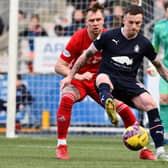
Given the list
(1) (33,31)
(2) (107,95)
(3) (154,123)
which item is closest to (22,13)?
(1) (33,31)

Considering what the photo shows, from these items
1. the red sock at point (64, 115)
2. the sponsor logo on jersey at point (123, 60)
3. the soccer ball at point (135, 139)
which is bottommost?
the soccer ball at point (135, 139)

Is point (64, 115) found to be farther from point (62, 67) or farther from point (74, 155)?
point (74, 155)

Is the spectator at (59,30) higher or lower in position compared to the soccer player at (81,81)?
higher

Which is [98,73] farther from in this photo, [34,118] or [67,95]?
[34,118]

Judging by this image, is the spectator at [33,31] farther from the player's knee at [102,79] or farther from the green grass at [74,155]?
the player's knee at [102,79]

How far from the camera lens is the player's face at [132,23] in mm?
8633

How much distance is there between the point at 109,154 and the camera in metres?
10.0

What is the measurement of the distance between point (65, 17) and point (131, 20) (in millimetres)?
10578

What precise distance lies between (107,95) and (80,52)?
1473mm

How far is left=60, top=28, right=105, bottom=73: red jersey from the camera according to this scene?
31.4 ft

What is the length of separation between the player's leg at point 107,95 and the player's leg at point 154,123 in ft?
1.34

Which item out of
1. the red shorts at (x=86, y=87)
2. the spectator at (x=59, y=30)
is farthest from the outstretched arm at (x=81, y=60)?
the spectator at (x=59, y=30)

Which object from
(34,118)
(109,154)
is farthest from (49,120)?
(109,154)

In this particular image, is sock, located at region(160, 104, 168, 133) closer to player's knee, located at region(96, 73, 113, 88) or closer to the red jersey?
the red jersey
